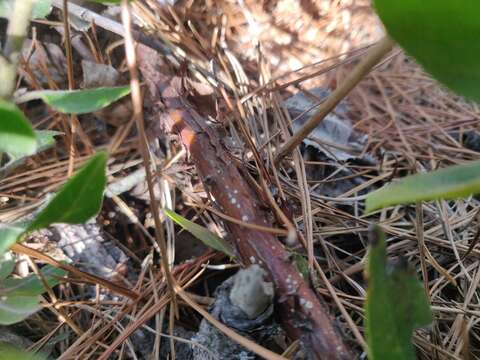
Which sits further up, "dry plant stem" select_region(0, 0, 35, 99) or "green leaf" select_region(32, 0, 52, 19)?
"green leaf" select_region(32, 0, 52, 19)

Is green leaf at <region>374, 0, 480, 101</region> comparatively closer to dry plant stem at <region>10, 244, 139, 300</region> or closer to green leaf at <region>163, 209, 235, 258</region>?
green leaf at <region>163, 209, 235, 258</region>

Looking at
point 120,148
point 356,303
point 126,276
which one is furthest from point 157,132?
point 356,303

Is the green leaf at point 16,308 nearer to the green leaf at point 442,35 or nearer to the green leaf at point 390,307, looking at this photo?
the green leaf at point 390,307

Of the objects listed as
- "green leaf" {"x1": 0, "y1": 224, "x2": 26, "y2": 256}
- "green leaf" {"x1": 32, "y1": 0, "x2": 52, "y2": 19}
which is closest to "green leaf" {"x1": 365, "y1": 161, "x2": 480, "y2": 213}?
"green leaf" {"x1": 0, "y1": 224, "x2": 26, "y2": 256}

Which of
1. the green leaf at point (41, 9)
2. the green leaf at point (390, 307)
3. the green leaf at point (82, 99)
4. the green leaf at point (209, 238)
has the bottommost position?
the green leaf at point (390, 307)

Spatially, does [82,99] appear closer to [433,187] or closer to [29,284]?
[29,284]

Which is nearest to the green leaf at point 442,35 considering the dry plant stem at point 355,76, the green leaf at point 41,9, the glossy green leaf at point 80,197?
the dry plant stem at point 355,76

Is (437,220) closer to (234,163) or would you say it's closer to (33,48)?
(234,163)
